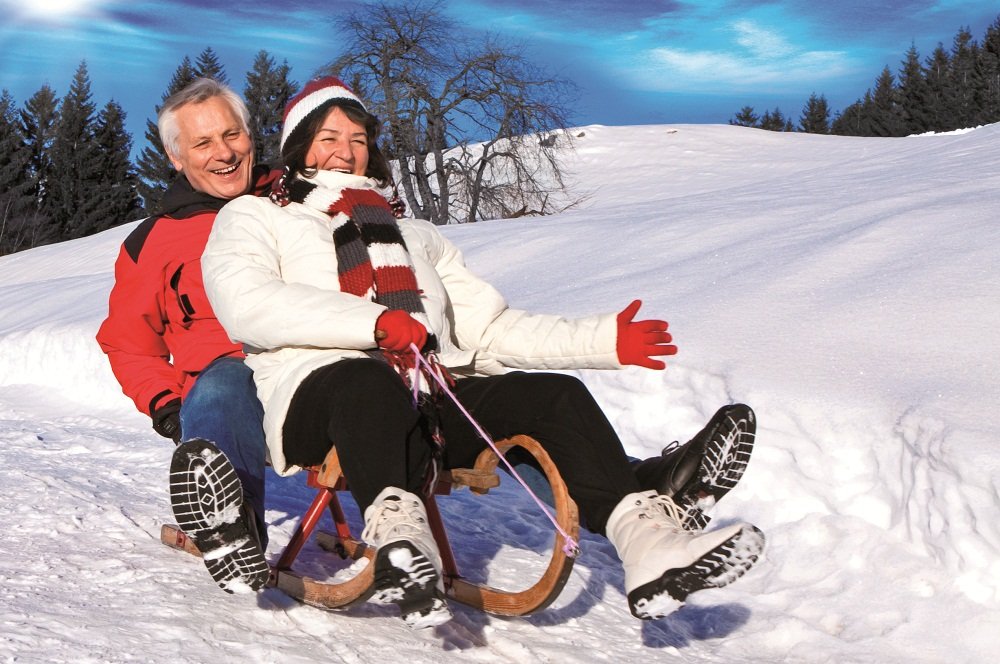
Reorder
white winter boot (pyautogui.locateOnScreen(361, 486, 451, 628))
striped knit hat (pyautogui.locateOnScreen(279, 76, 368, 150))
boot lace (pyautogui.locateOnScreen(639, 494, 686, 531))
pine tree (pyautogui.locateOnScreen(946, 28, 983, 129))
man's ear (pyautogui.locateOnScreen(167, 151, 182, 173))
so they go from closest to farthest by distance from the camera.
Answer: white winter boot (pyautogui.locateOnScreen(361, 486, 451, 628)) → boot lace (pyautogui.locateOnScreen(639, 494, 686, 531)) → striped knit hat (pyautogui.locateOnScreen(279, 76, 368, 150)) → man's ear (pyautogui.locateOnScreen(167, 151, 182, 173)) → pine tree (pyautogui.locateOnScreen(946, 28, 983, 129))

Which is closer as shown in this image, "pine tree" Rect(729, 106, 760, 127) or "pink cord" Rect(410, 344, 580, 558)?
"pink cord" Rect(410, 344, 580, 558)

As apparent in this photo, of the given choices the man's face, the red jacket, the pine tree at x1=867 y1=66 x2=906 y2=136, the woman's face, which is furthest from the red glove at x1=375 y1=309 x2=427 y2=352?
the pine tree at x1=867 y1=66 x2=906 y2=136

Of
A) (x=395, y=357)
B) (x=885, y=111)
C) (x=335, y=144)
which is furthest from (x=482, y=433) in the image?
(x=885, y=111)

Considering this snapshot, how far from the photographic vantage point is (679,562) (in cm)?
212

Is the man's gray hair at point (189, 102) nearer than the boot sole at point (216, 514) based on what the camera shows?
No

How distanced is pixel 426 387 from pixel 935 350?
247cm

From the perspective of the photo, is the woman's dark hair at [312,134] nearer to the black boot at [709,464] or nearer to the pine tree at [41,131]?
the black boot at [709,464]

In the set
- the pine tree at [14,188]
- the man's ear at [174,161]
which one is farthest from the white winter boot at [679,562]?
the pine tree at [14,188]

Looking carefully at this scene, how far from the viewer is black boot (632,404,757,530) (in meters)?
2.43

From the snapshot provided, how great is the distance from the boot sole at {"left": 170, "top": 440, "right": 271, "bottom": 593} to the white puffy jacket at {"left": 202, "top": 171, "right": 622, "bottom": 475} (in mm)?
225

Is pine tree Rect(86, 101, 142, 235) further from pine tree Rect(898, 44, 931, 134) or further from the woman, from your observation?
the woman

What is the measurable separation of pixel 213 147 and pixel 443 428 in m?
1.36

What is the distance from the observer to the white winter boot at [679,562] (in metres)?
2.11

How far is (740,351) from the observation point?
14.8ft
